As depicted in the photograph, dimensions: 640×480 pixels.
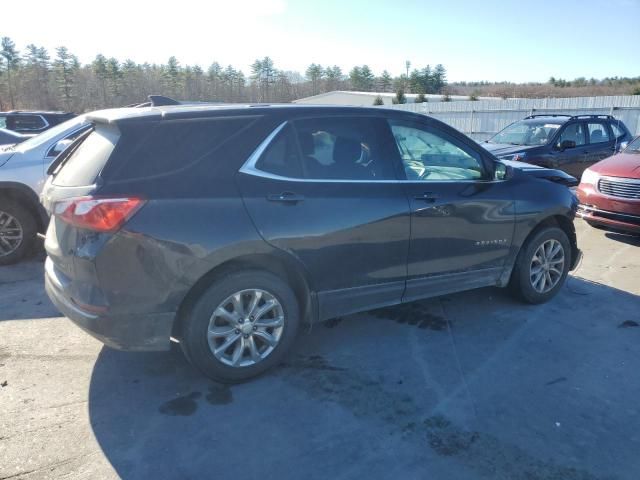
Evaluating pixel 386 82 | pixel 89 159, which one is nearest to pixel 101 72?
pixel 386 82

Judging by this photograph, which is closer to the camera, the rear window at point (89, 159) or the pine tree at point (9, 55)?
the rear window at point (89, 159)

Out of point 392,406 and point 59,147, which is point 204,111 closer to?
point 392,406

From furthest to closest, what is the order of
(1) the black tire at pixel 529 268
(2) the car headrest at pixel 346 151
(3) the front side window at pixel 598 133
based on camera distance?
(3) the front side window at pixel 598 133, (1) the black tire at pixel 529 268, (2) the car headrest at pixel 346 151

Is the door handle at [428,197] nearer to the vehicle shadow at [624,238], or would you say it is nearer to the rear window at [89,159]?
the rear window at [89,159]

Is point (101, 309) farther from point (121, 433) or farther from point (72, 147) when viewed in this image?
point (72, 147)

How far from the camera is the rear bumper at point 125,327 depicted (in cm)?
295

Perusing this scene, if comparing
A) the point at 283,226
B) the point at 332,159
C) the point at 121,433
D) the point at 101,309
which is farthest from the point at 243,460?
the point at 332,159

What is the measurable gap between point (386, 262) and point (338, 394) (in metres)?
1.08

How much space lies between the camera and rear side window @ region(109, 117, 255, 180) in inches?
117

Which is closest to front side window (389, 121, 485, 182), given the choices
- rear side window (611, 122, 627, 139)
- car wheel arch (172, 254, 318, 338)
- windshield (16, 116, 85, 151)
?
car wheel arch (172, 254, 318, 338)

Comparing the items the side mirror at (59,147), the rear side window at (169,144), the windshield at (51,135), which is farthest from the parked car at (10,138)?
the rear side window at (169,144)

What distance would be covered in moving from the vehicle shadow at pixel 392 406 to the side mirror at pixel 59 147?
300 cm

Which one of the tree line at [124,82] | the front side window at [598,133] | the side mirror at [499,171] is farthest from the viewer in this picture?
the tree line at [124,82]

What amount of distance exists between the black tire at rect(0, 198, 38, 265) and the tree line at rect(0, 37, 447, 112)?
180 feet
